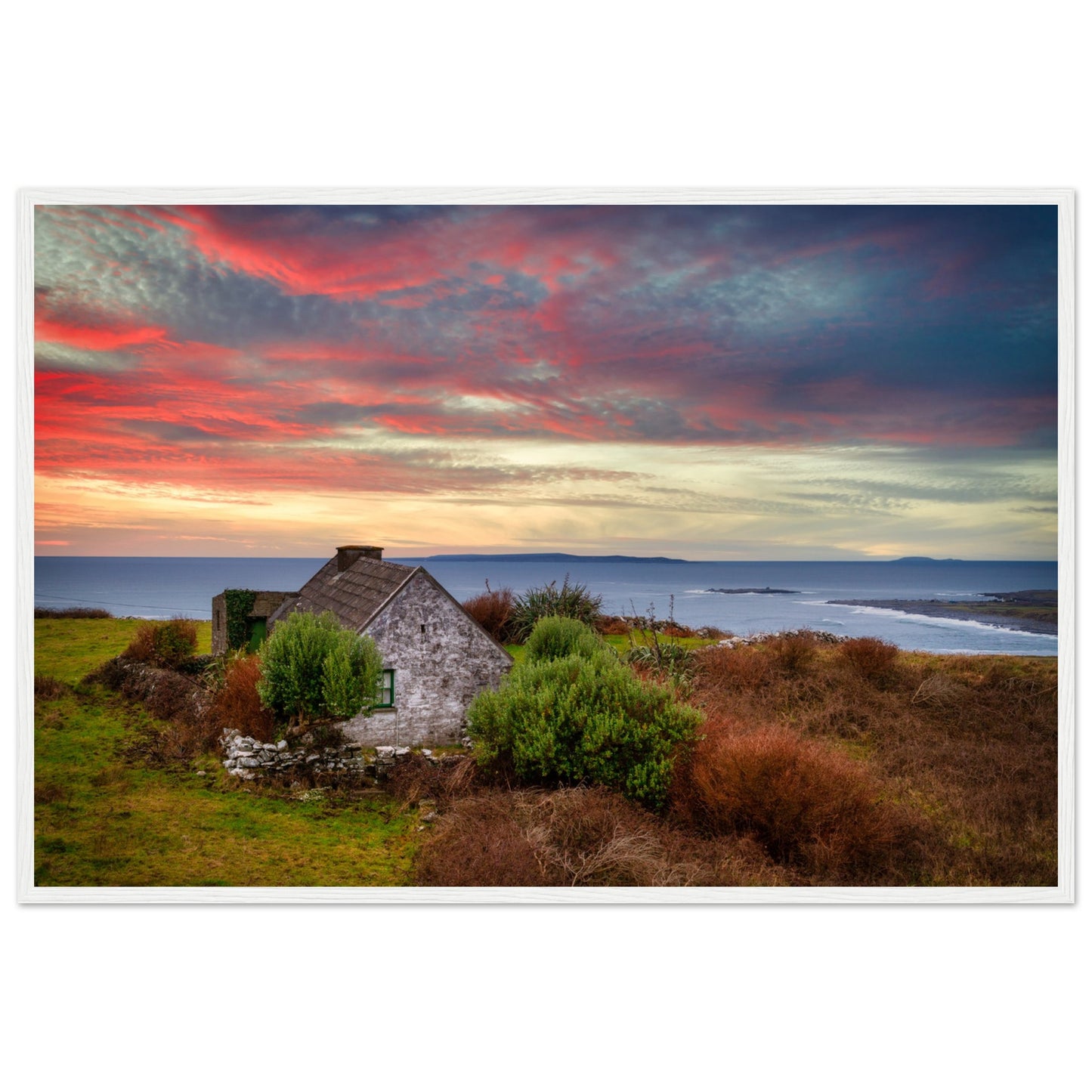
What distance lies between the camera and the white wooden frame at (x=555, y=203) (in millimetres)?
5008

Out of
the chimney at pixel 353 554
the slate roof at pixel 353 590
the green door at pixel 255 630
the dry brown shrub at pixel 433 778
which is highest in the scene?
the chimney at pixel 353 554

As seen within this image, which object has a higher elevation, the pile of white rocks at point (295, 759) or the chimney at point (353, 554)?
the chimney at point (353, 554)

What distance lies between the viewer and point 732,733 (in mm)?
6984

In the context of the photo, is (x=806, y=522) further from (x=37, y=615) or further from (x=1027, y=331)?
(x=37, y=615)

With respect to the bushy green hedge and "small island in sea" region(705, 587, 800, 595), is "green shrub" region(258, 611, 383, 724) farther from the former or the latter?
Answer: "small island in sea" region(705, 587, 800, 595)

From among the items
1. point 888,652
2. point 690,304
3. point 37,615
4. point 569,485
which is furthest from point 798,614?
point 37,615

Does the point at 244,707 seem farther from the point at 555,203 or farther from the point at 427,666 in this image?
the point at 555,203

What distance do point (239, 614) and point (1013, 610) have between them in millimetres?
11279

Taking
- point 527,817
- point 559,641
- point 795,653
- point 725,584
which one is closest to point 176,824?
point 527,817

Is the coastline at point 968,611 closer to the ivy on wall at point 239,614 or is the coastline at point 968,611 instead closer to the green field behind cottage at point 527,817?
the green field behind cottage at point 527,817

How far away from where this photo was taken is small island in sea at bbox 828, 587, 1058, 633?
5520mm

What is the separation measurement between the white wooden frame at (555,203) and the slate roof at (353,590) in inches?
141

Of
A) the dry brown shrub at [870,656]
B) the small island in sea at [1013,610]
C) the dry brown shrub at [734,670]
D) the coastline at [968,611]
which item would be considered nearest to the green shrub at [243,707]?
the dry brown shrub at [734,670]

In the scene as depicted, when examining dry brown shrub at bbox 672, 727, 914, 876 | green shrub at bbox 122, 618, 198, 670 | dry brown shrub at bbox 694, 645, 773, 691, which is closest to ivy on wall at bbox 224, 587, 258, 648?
green shrub at bbox 122, 618, 198, 670
